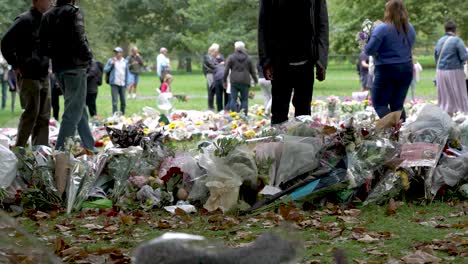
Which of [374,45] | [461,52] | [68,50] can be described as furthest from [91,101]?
[374,45]

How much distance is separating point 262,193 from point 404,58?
4.44m

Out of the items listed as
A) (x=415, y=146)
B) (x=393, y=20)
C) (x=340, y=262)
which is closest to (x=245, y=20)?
(x=393, y=20)

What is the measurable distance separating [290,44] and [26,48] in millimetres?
3368

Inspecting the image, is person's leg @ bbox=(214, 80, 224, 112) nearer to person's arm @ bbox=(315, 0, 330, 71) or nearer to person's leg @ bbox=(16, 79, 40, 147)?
person's leg @ bbox=(16, 79, 40, 147)

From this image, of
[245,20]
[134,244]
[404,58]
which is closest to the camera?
[134,244]

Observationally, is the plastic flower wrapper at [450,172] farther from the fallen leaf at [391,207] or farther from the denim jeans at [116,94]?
the denim jeans at [116,94]

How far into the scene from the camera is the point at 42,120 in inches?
423

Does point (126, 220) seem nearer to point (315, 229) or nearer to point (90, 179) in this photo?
point (90, 179)

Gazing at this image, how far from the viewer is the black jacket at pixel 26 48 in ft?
33.1

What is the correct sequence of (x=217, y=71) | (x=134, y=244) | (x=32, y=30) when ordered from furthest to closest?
(x=217, y=71)
(x=32, y=30)
(x=134, y=244)

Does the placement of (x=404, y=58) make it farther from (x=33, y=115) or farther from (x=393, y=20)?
(x=33, y=115)

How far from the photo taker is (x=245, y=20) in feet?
184

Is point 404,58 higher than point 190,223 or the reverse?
higher

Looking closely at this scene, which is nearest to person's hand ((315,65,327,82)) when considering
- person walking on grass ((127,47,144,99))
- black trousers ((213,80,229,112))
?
black trousers ((213,80,229,112))
